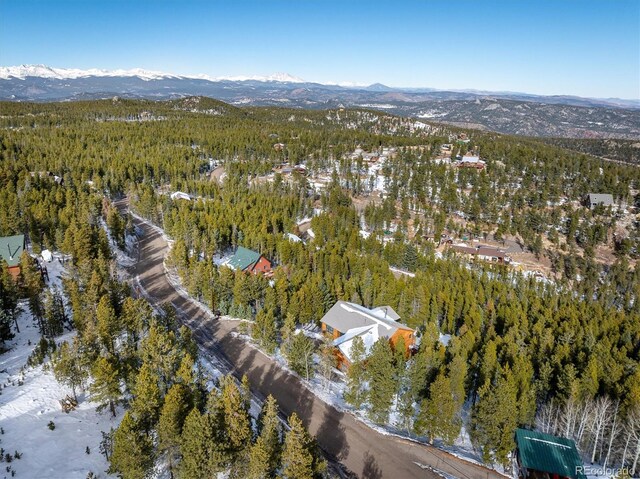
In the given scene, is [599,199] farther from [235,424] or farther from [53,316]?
[53,316]

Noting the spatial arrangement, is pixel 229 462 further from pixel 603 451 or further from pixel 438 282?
pixel 438 282

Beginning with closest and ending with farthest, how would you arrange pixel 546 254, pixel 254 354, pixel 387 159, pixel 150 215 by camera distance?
pixel 254 354
pixel 150 215
pixel 546 254
pixel 387 159

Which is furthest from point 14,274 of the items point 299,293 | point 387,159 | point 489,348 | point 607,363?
point 387,159

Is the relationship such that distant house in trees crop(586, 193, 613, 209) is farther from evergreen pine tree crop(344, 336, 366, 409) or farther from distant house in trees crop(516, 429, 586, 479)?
evergreen pine tree crop(344, 336, 366, 409)

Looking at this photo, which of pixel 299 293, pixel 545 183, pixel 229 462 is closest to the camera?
pixel 229 462

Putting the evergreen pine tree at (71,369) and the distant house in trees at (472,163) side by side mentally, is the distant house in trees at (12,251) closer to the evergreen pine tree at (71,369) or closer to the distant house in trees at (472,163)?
the evergreen pine tree at (71,369)

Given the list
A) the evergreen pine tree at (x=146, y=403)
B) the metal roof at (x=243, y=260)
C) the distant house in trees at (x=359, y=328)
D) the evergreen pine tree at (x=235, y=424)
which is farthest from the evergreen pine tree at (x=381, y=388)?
the metal roof at (x=243, y=260)
